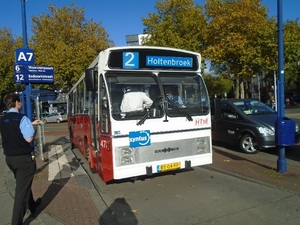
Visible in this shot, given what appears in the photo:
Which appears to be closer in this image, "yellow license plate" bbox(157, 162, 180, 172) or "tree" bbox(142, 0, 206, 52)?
"yellow license plate" bbox(157, 162, 180, 172)

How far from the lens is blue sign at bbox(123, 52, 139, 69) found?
5.39 m

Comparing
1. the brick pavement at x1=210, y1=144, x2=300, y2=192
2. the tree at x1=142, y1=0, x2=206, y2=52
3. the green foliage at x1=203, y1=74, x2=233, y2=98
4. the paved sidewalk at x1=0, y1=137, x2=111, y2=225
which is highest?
the tree at x1=142, y1=0, x2=206, y2=52

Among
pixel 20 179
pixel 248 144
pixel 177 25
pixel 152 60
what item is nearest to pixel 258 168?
pixel 248 144

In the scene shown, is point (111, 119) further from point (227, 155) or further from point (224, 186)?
point (227, 155)

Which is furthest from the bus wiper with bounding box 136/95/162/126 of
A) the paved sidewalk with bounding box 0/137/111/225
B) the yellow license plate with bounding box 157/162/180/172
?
the paved sidewalk with bounding box 0/137/111/225

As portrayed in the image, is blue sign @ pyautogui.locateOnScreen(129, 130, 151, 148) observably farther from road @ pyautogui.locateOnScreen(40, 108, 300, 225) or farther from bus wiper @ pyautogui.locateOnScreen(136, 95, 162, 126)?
road @ pyautogui.locateOnScreen(40, 108, 300, 225)

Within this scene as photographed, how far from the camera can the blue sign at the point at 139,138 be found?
16.8ft

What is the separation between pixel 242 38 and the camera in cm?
2152

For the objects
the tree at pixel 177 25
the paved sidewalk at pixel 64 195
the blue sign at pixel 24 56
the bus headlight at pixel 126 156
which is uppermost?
the tree at pixel 177 25

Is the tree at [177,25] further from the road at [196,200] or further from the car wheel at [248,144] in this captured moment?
the road at [196,200]

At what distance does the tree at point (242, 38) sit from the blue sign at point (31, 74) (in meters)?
16.1

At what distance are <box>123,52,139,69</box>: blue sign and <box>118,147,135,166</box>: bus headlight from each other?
1588 millimetres

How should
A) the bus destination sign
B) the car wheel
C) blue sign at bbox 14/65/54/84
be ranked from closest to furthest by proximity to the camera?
the bus destination sign < blue sign at bbox 14/65/54/84 < the car wheel

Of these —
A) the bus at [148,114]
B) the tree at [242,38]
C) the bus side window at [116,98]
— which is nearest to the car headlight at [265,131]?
the bus at [148,114]
